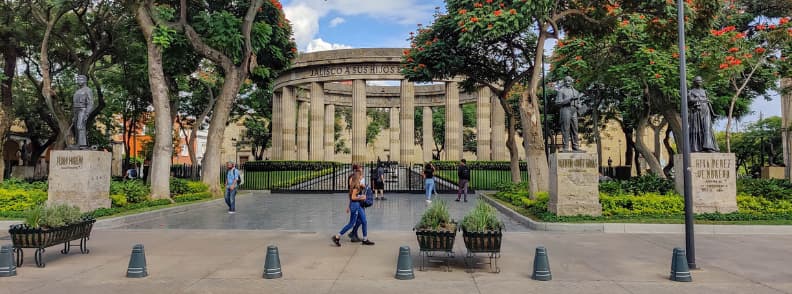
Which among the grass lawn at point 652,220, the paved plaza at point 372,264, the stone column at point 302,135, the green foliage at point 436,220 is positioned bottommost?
the paved plaza at point 372,264

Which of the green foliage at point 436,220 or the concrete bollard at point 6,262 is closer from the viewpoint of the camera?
the concrete bollard at point 6,262

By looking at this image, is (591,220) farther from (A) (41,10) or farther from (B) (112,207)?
(A) (41,10)

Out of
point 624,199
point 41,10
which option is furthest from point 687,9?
point 41,10

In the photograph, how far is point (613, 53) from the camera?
67.3 ft

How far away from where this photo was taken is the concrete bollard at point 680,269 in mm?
7027

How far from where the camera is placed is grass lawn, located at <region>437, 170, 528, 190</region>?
26766 millimetres

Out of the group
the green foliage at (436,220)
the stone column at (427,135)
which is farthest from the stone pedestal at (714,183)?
A: the stone column at (427,135)

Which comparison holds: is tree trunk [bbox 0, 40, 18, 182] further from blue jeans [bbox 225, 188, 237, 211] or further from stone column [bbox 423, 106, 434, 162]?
stone column [bbox 423, 106, 434, 162]

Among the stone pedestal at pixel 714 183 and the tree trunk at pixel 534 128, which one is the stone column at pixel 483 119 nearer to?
the tree trunk at pixel 534 128

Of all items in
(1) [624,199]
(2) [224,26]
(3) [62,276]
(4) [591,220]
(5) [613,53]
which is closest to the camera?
(3) [62,276]

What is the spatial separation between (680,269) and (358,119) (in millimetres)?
32247

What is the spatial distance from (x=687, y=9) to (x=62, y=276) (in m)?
15.6

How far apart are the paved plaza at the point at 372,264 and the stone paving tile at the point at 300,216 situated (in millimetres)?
263

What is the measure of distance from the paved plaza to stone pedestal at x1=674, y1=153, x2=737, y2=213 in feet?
8.13
